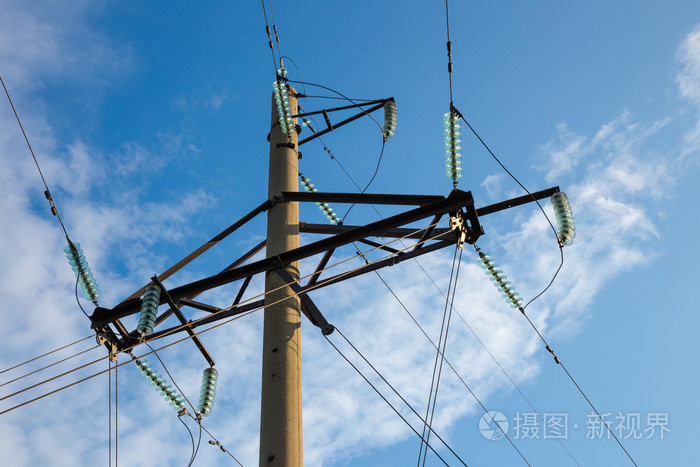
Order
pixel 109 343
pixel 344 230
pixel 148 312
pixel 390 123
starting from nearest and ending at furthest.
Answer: pixel 148 312 < pixel 109 343 < pixel 344 230 < pixel 390 123

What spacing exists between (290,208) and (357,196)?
1201 mm

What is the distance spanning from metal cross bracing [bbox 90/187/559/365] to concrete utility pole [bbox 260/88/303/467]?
13.6 inches

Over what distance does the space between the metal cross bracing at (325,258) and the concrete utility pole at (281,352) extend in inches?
13.6

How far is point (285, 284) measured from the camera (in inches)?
376

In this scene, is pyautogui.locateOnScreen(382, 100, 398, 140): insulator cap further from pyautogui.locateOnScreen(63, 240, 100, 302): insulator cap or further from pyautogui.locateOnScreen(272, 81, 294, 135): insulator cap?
pyautogui.locateOnScreen(63, 240, 100, 302): insulator cap

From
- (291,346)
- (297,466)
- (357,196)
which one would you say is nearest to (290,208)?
(357,196)

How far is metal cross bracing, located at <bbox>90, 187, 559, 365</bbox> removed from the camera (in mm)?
9406

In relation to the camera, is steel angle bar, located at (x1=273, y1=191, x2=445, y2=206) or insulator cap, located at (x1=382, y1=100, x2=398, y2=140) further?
insulator cap, located at (x1=382, y1=100, x2=398, y2=140)

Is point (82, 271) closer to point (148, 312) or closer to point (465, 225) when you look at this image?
point (148, 312)

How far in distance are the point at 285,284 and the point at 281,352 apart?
45.1 inches

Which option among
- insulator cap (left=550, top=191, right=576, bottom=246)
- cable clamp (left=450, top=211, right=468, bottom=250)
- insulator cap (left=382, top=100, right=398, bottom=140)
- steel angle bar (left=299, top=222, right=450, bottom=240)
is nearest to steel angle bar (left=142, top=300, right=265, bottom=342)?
steel angle bar (left=299, top=222, right=450, bottom=240)

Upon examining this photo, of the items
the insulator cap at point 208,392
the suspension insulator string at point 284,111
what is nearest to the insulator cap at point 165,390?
the insulator cap at point 208,392

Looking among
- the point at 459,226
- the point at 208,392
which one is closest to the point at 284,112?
the point at 459,226

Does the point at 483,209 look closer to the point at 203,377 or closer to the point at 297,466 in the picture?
the point at 297,466
